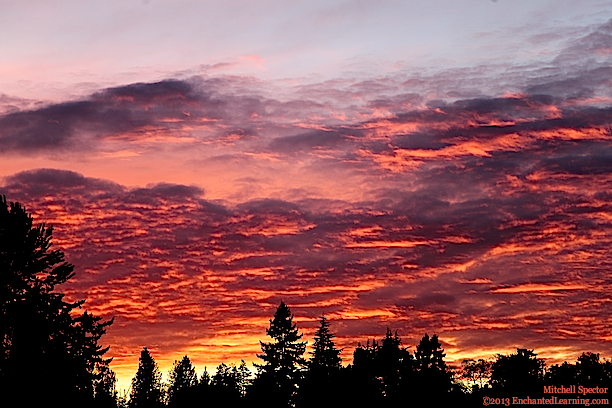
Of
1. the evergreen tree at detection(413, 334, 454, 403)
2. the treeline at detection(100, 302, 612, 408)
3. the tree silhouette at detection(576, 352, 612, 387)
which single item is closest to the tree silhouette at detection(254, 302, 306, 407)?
the treeline at detection(100, 302, 612, 408)

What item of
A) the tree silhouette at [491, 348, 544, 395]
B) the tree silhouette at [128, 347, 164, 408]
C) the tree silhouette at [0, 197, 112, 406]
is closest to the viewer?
the tree silhouette at [0, 197, 112, 406]

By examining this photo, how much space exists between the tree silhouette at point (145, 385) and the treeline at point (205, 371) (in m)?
0.22

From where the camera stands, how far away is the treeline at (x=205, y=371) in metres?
41.6

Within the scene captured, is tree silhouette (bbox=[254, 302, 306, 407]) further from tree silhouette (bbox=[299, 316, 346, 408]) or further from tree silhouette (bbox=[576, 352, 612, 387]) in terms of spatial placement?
tree silhouette (bbox=[576, 352, 612, 387])

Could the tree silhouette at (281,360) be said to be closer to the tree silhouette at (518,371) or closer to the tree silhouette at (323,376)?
the tree silhouette at (323,376)

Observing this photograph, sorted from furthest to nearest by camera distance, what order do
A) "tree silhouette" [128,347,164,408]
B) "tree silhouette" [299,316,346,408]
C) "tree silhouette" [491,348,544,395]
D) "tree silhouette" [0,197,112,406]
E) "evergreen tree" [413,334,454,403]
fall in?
1. "tree silhouette" [128,347,164,408]
2. "tree silhouette" [491,348,544,395]
3. "evergreen tree" [413,334,454,403]
4. "tree silhouette" [299,316,346,408]
5. "tree silhouette" [0,197,112,406]

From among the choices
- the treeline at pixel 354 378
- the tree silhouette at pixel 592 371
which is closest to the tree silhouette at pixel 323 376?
the treeline at pixel 354 378

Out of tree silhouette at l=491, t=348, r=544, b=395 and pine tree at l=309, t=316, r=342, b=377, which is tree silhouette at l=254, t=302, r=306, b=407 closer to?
pine tree at l=309, t=316, r=342, b=377

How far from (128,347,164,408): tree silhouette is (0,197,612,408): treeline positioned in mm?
224

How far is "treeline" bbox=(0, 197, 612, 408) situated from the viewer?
4162 cm

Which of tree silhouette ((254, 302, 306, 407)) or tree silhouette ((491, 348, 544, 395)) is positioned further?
tree silhouette ((491, 348, 544, 395))

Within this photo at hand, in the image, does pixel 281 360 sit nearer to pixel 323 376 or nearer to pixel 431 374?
pixel 323 376

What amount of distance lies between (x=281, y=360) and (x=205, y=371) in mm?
75090

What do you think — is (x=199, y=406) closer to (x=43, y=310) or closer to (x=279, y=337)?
(x=279, y=337)
